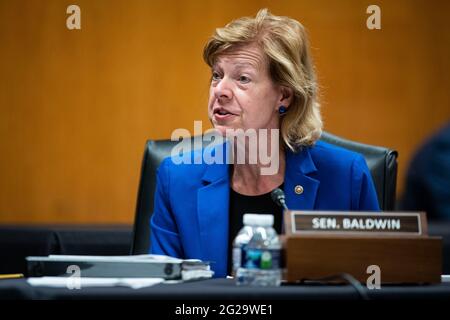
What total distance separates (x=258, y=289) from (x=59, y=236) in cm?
167

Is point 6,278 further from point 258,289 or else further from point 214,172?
point 214,172

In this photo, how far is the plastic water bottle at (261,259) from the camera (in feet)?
5.26

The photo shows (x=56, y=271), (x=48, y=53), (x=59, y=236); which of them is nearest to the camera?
(x=56, y=271)

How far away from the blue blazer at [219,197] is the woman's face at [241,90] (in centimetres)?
16

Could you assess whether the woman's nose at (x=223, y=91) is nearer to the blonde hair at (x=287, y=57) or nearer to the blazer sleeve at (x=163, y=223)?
the blonde hair at (x=287, y=57)

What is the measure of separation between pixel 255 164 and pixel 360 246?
838 mm

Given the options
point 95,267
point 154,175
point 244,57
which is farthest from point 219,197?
point 95,267

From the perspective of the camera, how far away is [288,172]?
2.38 meters

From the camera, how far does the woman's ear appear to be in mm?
2478

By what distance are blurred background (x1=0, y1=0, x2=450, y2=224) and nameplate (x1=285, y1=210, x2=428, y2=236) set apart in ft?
9.32

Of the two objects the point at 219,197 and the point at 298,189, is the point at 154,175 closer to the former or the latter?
the point at 219,197

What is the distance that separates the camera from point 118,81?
15.0 feet

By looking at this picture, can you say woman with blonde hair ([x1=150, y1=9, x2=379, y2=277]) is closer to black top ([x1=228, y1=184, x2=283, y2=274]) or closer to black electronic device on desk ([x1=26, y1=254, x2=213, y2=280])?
black top ([x1=228, y1=184, x2=283, y2=274])
